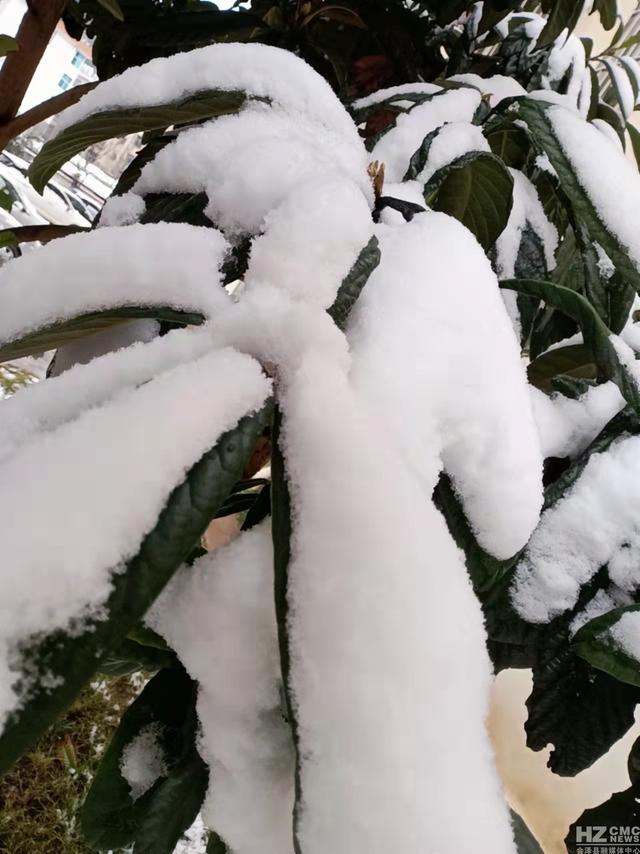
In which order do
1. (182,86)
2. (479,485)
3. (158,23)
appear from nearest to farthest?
1. (479,485)
2. (182,86)
3. (158,23)

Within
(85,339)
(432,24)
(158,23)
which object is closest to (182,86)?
(85,339)

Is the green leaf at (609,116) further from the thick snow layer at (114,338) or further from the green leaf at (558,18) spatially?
the thick snow layer at (114,338)

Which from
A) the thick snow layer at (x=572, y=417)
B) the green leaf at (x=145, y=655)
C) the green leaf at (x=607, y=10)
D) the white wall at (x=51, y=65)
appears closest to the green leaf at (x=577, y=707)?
the thick snow layer at (x=572, y=417)

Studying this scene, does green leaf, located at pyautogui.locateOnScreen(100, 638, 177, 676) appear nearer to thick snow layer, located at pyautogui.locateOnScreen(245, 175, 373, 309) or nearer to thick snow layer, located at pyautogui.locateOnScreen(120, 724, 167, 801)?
thick snow layer, located at pyautogui.locateOnScreen(120, 724, 167, 801)

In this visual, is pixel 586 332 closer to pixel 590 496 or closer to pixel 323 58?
pixel 590 496

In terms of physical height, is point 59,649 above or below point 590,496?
above

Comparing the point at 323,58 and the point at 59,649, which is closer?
the point at 59,649

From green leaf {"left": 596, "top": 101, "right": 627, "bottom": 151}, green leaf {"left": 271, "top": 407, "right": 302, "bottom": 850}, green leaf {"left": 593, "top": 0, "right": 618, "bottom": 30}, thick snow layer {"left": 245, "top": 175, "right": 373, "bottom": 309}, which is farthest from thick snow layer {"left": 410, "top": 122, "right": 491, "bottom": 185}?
green leaf {"left": 593, "top": 0, "right": 618, "bottom": 30}
